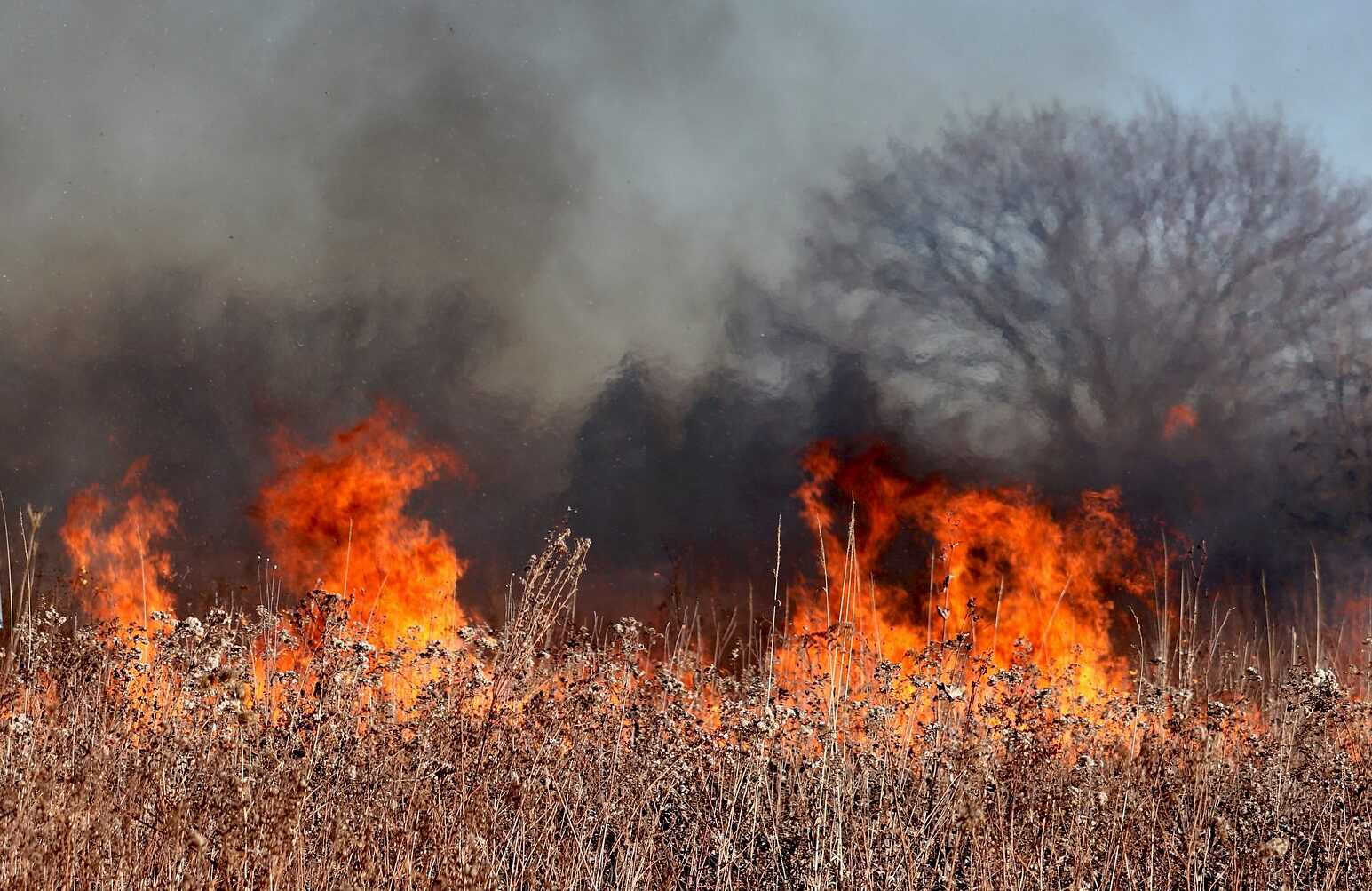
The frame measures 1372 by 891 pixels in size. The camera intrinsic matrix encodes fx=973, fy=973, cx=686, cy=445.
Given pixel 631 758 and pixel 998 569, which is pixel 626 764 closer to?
pixel 631 758

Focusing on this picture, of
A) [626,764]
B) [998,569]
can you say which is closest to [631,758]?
[626,764]

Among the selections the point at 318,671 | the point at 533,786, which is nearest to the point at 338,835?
the point at 533,786

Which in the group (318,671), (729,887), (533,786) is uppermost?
(318,671)

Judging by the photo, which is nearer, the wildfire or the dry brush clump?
the dry brush clump

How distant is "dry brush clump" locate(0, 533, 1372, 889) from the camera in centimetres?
402

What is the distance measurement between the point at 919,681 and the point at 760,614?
3.04m

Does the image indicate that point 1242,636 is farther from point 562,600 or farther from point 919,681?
point 562,600

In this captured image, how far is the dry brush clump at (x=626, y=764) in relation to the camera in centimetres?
402

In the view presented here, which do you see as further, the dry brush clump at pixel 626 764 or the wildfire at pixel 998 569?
the wildfire at pixel 998 569

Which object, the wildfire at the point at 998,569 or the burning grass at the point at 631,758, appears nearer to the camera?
the burning grass at the point at 631,758

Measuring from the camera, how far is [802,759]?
6305mm

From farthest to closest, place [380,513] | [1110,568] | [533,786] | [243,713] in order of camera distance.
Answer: [380,513]
[1110,568]
[533,786]
[243,713]

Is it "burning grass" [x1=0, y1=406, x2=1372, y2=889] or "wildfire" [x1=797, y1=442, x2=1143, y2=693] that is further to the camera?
"wildfire" [x1=797, y1=442, x2=1143, y2=693]

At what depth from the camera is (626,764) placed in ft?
21.5
